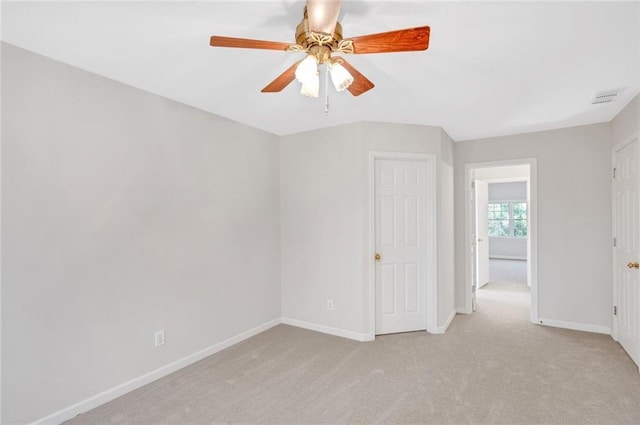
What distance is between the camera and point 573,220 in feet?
12.2

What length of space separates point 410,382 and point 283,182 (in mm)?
2614

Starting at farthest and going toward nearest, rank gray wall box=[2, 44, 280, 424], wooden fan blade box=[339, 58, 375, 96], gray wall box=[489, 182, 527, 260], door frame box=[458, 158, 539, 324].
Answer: gray wall box=[489, 182, 527, 260] → door frame box=[458, 158, 539, 324] → gray wall box=[2, 44, 280, 424] → wooden fan blade box=[339, 58, 375, 96]

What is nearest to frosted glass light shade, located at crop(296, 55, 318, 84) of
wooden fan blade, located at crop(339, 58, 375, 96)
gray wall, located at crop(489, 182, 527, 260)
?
wooden fan blade, located at crop(339, 58, 375, 96)

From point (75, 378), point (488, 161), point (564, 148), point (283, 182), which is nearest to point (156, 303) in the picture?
point (75, 378)

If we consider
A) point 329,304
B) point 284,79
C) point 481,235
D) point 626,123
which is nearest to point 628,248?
point 626,123

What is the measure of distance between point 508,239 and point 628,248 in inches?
292

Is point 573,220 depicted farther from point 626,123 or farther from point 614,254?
point 626,123

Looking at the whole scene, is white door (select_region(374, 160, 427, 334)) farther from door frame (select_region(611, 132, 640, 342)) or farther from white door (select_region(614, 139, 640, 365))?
door frame (select_region(611, 132, 640, 342))

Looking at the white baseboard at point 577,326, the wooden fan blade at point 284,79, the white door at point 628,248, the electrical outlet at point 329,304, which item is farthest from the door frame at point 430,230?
the wooden fan blade at point 284,79

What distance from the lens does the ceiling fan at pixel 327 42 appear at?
1305 millimetres

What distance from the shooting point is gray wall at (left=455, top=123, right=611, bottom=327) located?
357 cm

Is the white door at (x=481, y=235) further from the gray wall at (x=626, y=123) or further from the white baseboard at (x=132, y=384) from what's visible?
the white baseboard at (x=132, y=384)

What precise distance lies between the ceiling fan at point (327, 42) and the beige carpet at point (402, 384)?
7.15ft

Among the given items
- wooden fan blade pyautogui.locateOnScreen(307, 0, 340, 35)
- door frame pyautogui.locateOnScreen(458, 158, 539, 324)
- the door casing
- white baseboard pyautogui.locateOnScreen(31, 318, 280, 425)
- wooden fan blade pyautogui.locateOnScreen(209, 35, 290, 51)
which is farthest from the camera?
door frame pyautogui.locateOnScreen(458, 158, 539, 324)
